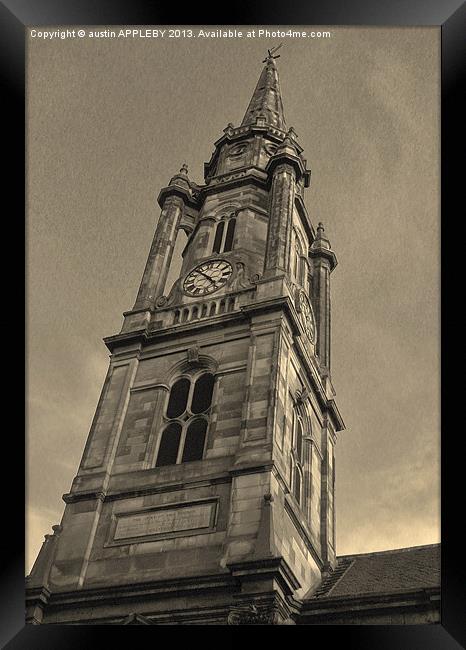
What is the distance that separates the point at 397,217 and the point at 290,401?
7272 mm

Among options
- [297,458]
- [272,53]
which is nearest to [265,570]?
[297,458]

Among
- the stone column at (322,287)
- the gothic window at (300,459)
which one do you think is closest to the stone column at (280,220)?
the stone column at (322,287)

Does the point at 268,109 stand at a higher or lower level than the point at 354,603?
higher

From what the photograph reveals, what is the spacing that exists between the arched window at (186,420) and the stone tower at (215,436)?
42 mm

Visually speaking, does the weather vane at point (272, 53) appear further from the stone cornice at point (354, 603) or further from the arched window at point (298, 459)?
the stone cornice at point (354, 603)

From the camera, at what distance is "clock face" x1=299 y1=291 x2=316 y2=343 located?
31.3 metres

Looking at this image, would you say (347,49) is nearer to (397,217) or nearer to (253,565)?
(397,217)

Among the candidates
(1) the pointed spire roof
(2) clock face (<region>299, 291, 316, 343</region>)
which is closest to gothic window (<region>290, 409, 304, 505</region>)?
(2) clock face (<region>299, 291, 316, 343</region>)

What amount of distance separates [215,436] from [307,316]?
29.0 feet

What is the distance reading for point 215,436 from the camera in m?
24.5

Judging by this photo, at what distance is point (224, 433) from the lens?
24406mm

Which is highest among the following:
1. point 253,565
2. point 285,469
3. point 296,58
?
point 296,58
